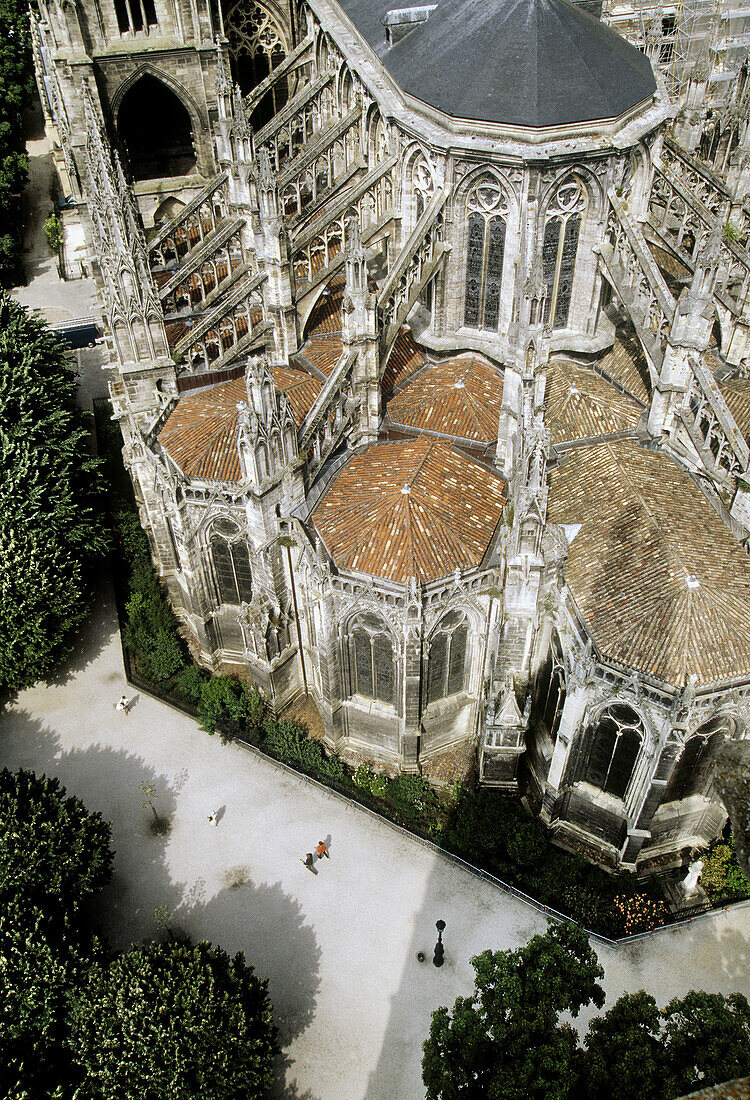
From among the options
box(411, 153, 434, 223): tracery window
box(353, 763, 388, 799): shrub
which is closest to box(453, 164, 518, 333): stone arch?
box(411, 153, 434, 223): tracery window

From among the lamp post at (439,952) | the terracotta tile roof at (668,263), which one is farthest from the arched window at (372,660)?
the terracotta tile roof at (668,263)

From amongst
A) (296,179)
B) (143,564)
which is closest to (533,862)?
(143,564)

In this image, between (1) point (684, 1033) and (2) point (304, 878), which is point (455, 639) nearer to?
(2) point (304, 878)

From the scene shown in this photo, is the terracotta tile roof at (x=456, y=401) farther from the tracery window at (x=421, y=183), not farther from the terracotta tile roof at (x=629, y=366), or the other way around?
the tracery window at (x=421, y=183)

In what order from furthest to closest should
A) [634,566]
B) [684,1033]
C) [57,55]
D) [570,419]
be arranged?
[57,55], [570,419], [634,566], [684,1033]

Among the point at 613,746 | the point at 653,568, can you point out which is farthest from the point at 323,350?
the point at 613,746
